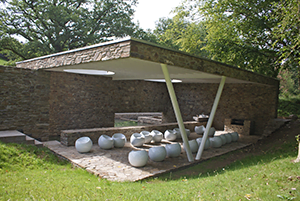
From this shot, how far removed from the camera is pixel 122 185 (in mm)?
4652

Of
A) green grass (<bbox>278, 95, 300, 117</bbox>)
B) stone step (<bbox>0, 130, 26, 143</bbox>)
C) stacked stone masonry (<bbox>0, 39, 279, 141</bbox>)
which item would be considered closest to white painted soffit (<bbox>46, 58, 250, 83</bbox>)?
stacked stone masonry (<bbox>0, 39, 279, 141</bbox>)

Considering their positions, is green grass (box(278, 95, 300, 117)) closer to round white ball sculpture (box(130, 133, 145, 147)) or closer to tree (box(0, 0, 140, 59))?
round white ball sculpture (box(130, 133, 145, 147))

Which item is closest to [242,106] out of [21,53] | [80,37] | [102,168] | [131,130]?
[131,130]

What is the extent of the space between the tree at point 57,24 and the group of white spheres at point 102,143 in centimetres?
1225

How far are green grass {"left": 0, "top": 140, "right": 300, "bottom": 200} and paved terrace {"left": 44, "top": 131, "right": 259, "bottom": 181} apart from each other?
0.98 feet

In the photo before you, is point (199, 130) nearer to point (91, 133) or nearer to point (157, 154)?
point (157, 154)

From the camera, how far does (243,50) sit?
41.8 feet

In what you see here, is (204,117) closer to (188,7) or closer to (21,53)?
(188,7)

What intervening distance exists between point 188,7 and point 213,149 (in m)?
11.8

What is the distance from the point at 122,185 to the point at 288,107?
53.3 ft

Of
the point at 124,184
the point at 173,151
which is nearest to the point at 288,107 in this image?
the point at 173,151

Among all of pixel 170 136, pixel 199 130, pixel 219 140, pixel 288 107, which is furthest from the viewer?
pixel 288 107

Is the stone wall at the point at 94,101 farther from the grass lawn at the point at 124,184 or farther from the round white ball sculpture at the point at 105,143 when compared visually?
the round white ball sculpture at the point at 105,143

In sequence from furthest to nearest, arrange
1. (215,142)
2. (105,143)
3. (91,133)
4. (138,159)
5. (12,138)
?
1. (215,142)
2. (91,133)
3. (105,143)
4. (12,138)
5. (138,159)
